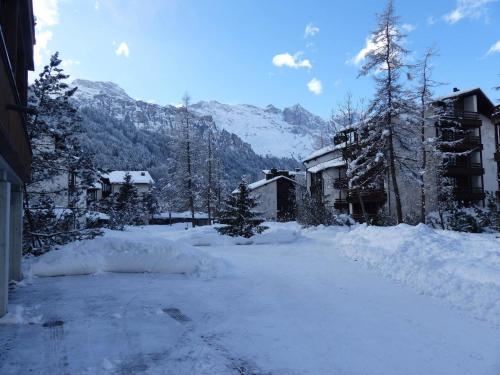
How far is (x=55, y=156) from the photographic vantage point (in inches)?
562

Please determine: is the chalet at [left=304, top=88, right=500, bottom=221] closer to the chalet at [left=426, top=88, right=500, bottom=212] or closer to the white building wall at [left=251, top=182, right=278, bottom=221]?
the chalet at [left=426, top=88, right=500, bottom=212]

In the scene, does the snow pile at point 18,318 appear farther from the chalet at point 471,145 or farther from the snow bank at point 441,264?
the chalet at point 471,145

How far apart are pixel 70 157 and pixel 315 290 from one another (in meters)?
9.66

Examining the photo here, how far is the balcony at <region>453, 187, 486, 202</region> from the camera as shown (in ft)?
128

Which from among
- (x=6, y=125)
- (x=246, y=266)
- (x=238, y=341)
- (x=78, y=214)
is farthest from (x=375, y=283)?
(x=78, y=214)

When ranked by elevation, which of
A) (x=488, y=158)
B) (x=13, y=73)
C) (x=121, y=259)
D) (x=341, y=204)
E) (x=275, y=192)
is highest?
(x=488, y=158)

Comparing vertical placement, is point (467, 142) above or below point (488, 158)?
above

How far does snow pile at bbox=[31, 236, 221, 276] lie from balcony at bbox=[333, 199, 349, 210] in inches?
1433

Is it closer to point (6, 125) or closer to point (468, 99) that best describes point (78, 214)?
point (6, 125)

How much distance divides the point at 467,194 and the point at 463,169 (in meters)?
2.42

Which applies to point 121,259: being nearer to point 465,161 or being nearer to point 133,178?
point 465,161

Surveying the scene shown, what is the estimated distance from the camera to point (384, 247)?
1446 cm

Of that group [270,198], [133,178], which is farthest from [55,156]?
[133,178]

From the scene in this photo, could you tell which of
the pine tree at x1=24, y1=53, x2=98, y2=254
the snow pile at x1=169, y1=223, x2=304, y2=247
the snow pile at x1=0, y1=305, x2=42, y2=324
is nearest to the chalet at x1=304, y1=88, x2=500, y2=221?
the snow pile at x1=169, y1=223, x2=304, y2=247
